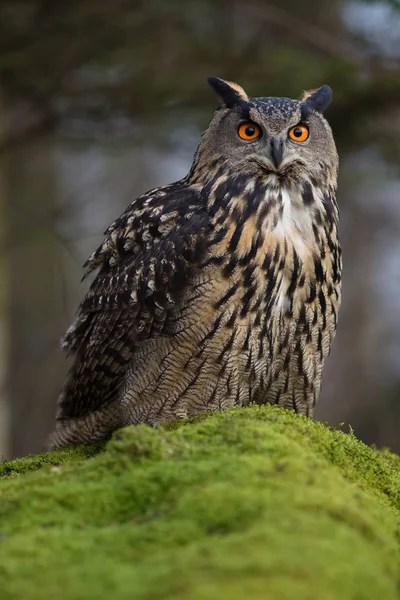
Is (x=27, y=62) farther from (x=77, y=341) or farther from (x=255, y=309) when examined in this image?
(x=255, y=309)

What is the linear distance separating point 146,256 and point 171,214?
214 millimetres

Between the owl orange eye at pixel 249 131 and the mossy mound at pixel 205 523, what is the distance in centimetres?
143

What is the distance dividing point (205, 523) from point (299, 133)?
2.16m

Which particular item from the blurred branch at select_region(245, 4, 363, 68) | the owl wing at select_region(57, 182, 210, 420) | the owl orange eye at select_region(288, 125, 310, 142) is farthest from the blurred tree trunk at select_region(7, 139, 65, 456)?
the owl orange eye at select_region(288, 125, 310, 142)

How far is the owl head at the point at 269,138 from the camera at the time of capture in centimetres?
315

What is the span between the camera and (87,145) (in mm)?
5422

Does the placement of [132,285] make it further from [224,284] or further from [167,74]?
[167,74]

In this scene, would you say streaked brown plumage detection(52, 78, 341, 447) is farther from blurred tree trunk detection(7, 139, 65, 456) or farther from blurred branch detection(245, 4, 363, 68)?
blurred tree trunk detection(7, 139, 65, 456)

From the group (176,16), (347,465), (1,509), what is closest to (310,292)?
(347,465)

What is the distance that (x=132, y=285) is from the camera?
3.18 m

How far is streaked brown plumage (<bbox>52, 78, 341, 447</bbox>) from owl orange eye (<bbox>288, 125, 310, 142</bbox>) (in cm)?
1

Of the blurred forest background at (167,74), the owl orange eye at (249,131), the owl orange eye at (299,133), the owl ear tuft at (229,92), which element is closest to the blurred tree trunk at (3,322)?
the blurred forest background at (167,74)

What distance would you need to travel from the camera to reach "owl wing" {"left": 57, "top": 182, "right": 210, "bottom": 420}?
303 centimetres

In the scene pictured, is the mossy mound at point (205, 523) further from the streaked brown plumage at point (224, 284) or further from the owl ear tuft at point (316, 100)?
the owl ear tuft at point (316, 100)
